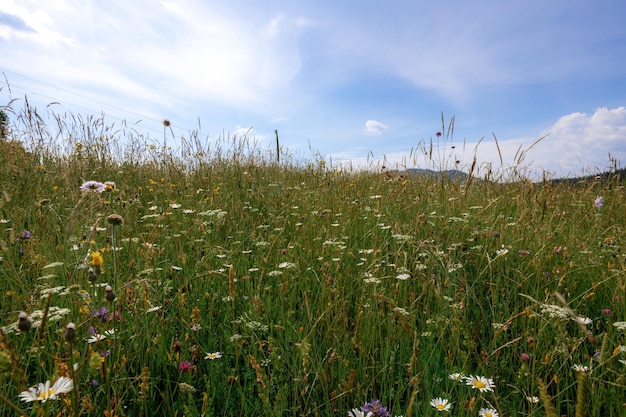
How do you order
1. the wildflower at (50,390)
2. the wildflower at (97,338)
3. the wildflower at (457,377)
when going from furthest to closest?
the wildflower at (457,377)
the wildflower at (97,338)
the wildflower at (50,390)

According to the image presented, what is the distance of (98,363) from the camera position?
2.81ft

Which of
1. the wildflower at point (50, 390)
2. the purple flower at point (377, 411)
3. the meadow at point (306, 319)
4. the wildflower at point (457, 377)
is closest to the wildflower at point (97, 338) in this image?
Answer: the meadow at point (306, 319)

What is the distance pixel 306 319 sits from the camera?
1.80m

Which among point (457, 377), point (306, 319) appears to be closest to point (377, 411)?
point (457, 377)

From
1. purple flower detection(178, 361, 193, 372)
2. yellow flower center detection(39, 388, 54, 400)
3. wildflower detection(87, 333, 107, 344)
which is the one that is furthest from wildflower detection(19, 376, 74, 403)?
purple flower detection(178, 361, 193, 372)

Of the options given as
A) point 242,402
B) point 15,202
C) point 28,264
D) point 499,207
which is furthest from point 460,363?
point 15,202

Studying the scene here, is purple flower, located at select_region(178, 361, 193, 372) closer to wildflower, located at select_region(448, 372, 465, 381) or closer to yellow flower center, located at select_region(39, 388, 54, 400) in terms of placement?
yellow flower center, located at select_region(39, 388, 54, 400)

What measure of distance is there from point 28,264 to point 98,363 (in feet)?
5.76

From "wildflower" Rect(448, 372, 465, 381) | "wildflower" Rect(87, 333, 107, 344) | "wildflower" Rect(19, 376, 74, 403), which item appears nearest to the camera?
"wildflower" Rect(19, 376, 74, 403)

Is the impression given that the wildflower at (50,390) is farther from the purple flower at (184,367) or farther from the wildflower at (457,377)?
the wildflower at (457,377)

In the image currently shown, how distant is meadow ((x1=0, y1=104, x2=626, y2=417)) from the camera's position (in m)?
1.27

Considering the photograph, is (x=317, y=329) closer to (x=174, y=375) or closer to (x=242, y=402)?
(x=242, y=402)

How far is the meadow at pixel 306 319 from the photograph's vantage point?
127cm

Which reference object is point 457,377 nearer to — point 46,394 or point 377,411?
point 377,411
